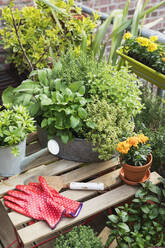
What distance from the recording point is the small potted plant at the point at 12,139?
142cm

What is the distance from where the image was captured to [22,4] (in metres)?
2.72

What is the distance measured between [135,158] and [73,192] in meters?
0.36

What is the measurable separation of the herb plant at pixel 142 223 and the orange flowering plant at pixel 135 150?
0.40 ft

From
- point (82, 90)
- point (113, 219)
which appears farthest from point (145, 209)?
point (82, 90)

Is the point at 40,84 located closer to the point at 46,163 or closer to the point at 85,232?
the point at 46,163

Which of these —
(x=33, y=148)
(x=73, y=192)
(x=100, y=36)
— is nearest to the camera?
(x=73, y=192)

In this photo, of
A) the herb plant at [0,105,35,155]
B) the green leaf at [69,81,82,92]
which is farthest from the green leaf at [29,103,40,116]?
the green leaf at [69,81,82,92]

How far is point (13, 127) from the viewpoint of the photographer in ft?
4.73

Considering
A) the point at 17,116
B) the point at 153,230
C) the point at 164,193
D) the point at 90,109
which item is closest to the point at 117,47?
the point at 90,109

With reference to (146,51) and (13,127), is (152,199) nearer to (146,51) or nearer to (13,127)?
(13,127)

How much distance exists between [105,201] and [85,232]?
18cm

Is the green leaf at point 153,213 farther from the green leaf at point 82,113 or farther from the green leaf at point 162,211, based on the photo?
the green leaf at point 82,113

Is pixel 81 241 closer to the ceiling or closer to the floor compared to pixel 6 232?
closer to the ceiling

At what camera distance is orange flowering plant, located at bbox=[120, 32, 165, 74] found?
1.61 m
